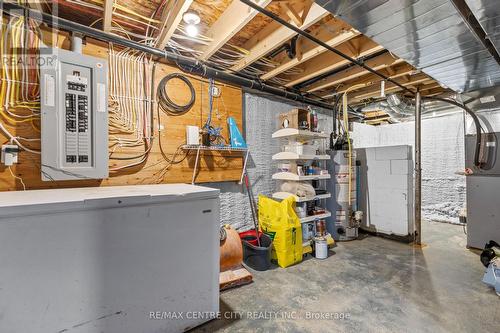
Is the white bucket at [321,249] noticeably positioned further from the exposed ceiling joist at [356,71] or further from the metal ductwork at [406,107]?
the metal ductwork at [406,107]

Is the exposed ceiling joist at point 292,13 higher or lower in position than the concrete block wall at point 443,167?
higher

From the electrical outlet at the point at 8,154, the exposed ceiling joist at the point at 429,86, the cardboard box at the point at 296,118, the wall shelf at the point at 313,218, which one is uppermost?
the exposed ceiling joist at the point at 429,86

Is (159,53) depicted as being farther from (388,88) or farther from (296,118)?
(388,88)

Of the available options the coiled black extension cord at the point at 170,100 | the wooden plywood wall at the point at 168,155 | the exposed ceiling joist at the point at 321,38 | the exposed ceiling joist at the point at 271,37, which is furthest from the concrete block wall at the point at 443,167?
the coiled black extension cord at the point at 170,100

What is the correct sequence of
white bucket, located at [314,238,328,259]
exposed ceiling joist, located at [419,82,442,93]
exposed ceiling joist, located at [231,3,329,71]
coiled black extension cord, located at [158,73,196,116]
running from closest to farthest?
Result: exposed ceiling joist, located at [231,3,329,71] < coiled black extension cord, located at [158,73,196,116] < white bucket, located at [314,238,328,259] < exposed ceiling joist, located at [419,82,442,93]

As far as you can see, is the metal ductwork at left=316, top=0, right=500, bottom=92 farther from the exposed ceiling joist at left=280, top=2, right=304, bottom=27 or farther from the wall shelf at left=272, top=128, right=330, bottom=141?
the wall shelf at left=272, top=128, right=330, bottom=141

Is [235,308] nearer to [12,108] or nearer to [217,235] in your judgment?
[217,235]

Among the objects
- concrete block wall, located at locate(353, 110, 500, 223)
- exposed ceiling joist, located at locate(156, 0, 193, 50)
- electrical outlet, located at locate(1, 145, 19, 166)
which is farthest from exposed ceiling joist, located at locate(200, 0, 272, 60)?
concrete block wall, located at locate(353, 110, 500, 223)

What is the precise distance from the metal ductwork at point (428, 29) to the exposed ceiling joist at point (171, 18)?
37.7 inches

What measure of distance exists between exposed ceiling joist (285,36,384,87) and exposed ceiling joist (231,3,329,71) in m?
0.81

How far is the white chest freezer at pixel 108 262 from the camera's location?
1.14 m

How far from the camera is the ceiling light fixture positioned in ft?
6.35

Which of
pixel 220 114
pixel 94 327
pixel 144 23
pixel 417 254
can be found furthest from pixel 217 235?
pixel 417 254

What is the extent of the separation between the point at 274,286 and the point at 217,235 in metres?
0.95
